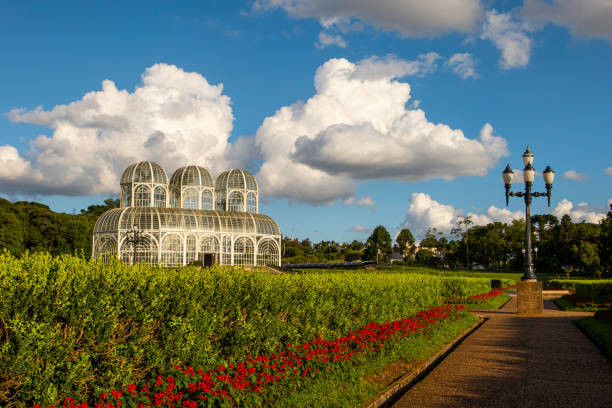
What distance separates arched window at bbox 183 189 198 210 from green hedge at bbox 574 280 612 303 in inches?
1397

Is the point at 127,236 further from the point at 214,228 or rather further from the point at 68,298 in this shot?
the point at 68,298

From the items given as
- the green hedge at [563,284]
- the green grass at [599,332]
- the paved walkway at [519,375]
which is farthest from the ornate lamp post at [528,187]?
the green hedge at [563,284]

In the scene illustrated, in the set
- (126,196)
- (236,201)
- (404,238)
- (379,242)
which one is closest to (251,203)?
(236,201)

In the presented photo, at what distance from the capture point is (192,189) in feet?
158

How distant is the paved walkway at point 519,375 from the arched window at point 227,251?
35.5 meters

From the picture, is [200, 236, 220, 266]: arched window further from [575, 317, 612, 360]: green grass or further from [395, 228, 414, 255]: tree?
[395, 228, 414, 255]: tree

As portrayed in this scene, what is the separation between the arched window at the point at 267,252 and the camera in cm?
4734

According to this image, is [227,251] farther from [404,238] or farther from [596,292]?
[404,238]

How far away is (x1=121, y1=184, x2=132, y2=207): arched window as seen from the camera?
149 feet

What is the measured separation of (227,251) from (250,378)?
40.5m

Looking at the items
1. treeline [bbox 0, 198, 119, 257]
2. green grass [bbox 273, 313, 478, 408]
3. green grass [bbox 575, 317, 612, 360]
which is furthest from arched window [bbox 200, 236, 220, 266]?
green grass [bbox 273, 313, 478, 408]

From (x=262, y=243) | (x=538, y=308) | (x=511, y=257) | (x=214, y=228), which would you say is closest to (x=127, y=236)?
(x=214, y=228)

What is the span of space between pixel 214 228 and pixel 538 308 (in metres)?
32.9

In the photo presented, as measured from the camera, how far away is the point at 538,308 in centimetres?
1662
